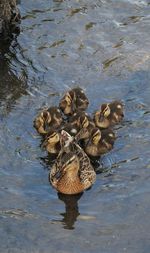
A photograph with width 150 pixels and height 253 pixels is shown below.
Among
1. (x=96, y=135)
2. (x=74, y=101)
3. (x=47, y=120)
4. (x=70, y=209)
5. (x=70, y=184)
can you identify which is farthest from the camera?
(x=74, y=101)

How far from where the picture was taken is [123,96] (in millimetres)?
8414

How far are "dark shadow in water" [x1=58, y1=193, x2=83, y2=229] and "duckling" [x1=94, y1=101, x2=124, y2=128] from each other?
3.96 ft

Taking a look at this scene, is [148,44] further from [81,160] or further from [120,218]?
[120,218]

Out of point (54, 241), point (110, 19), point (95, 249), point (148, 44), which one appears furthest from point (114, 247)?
point (110, 19)

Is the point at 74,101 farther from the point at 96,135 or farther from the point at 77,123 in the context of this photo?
the point at 96,135

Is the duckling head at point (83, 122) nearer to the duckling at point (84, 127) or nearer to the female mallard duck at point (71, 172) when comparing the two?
the duckling at point (84, 127)

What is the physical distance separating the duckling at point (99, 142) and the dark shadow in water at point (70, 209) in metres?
0.74

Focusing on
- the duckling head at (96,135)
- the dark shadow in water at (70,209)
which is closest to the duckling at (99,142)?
the duckling head at (96,135)

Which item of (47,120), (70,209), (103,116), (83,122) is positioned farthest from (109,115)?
(70,209)

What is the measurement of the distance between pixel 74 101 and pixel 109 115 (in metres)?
0.46

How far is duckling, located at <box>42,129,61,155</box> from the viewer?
24.6 feet

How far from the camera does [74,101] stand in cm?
801

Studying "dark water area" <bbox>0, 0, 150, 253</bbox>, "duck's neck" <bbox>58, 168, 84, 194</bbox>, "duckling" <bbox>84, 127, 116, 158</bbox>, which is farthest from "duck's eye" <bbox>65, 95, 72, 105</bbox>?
"duck's neck" <bbox>58, 168, 84, 194</bbox>

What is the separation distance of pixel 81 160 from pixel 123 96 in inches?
61.2
